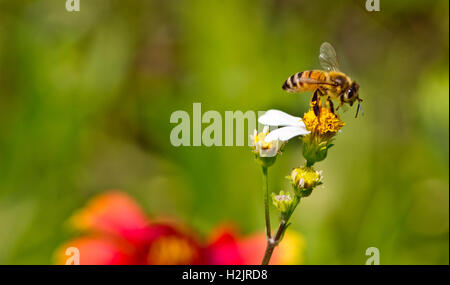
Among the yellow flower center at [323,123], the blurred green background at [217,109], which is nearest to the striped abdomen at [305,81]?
the yellow flower center at [323,123]

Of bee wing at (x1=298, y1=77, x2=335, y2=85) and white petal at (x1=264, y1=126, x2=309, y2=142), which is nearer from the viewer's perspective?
white petal at (x1=264, y1=126, x2=309, y2=142)

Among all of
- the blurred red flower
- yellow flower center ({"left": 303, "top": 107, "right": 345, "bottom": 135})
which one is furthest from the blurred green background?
yellow flower center ({"left": 303, "top": 107, "right": 345, "bottom": 135})

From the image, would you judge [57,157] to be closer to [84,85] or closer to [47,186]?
[47,186]

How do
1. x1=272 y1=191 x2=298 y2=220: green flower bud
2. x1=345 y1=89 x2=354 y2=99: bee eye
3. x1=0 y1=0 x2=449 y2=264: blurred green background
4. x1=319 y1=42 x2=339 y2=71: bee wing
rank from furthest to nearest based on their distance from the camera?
x1=0 y1=0 x2=449 y2=264: blurred green background → x1=319 y1=42 x2=339 y2=71: bee wing → x1=345 y1=89 x2=354 y2=99: bee eye → x1=272 y1=191 x2=298 y2=220: green flower bud

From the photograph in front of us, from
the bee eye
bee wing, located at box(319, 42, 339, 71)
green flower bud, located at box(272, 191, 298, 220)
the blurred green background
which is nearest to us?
green flower bud, located at box(272, 191, 298, 220)

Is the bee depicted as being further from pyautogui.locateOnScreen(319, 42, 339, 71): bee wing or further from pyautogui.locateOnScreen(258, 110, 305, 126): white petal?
pyautogui.locateOnScreen(258, 110, 305, 126): white petal
